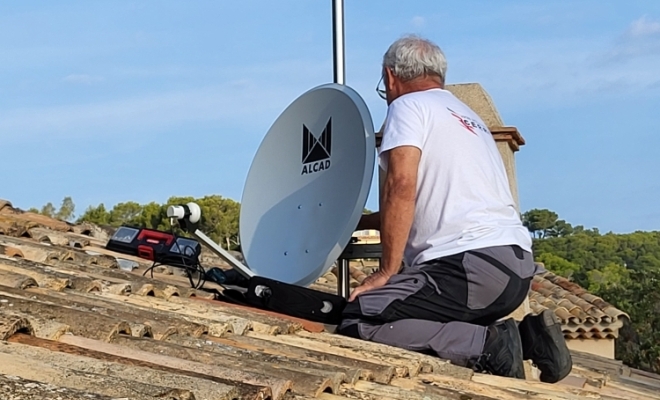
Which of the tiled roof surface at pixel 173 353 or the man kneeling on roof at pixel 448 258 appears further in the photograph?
the man kneeling on roof at pixel 448 258

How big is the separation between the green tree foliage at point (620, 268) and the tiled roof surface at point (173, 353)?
30.3 ft

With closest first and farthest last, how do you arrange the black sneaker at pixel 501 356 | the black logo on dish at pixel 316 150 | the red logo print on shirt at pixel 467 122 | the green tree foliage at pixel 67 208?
the black sneaker at pixel 501 356, the red logo print on shirt at pixel 467 122, the black logo on dish at pixel 316 150, the green tree foliage at pixel 67 208

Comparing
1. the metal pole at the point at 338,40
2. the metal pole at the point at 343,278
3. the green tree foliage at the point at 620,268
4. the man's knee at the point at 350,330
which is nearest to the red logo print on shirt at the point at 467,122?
the man's knee at the point at 350,330

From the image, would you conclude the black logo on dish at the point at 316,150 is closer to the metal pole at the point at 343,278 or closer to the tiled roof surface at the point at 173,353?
the metal pole at the point at 343,278

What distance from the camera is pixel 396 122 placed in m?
3.47

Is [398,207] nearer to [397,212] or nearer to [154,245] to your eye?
[397,212]

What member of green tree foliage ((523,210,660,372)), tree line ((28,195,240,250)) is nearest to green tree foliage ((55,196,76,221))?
tree line ((28,195,240,250))

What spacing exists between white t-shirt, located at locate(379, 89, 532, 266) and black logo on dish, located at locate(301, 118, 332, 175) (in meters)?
0.77

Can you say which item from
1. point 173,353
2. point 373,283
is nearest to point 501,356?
point 373,283

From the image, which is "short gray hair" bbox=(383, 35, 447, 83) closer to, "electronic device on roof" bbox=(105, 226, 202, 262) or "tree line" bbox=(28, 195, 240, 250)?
"electronic device on roof" bbox=(105, 226, 202, 262)

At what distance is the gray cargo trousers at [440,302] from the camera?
129 inches

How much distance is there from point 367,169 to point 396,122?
0.49m

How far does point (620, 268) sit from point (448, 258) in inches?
1466

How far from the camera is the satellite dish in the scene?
3.97 m
